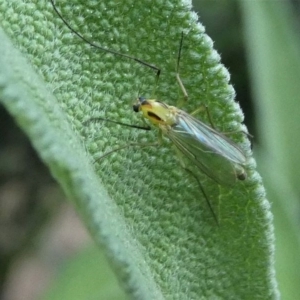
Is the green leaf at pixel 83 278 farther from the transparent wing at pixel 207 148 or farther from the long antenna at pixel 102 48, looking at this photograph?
the long antenna at pixel 102 48

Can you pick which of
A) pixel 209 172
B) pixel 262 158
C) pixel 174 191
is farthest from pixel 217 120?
pixel 262 158

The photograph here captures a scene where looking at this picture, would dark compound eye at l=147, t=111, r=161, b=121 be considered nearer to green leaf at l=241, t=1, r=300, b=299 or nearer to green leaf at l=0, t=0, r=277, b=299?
green leaf at l=0, t=0, r=277, b=299

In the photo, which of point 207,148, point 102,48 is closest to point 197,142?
point 207,148

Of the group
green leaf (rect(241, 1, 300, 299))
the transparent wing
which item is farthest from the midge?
green leaf (rect(241, 1, 300, 299))

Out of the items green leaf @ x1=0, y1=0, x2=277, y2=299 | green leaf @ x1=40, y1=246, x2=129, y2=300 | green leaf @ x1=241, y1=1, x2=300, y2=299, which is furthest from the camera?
green leaf @ x1=241, y1=1, x2=300, y2=299

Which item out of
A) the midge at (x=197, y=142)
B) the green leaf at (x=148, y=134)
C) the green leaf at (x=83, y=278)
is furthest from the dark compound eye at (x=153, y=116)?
the green leaf at (x=83, y=278)

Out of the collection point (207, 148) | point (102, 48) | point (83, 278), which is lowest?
point (83, 278)

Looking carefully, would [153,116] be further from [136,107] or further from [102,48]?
[102,48]
